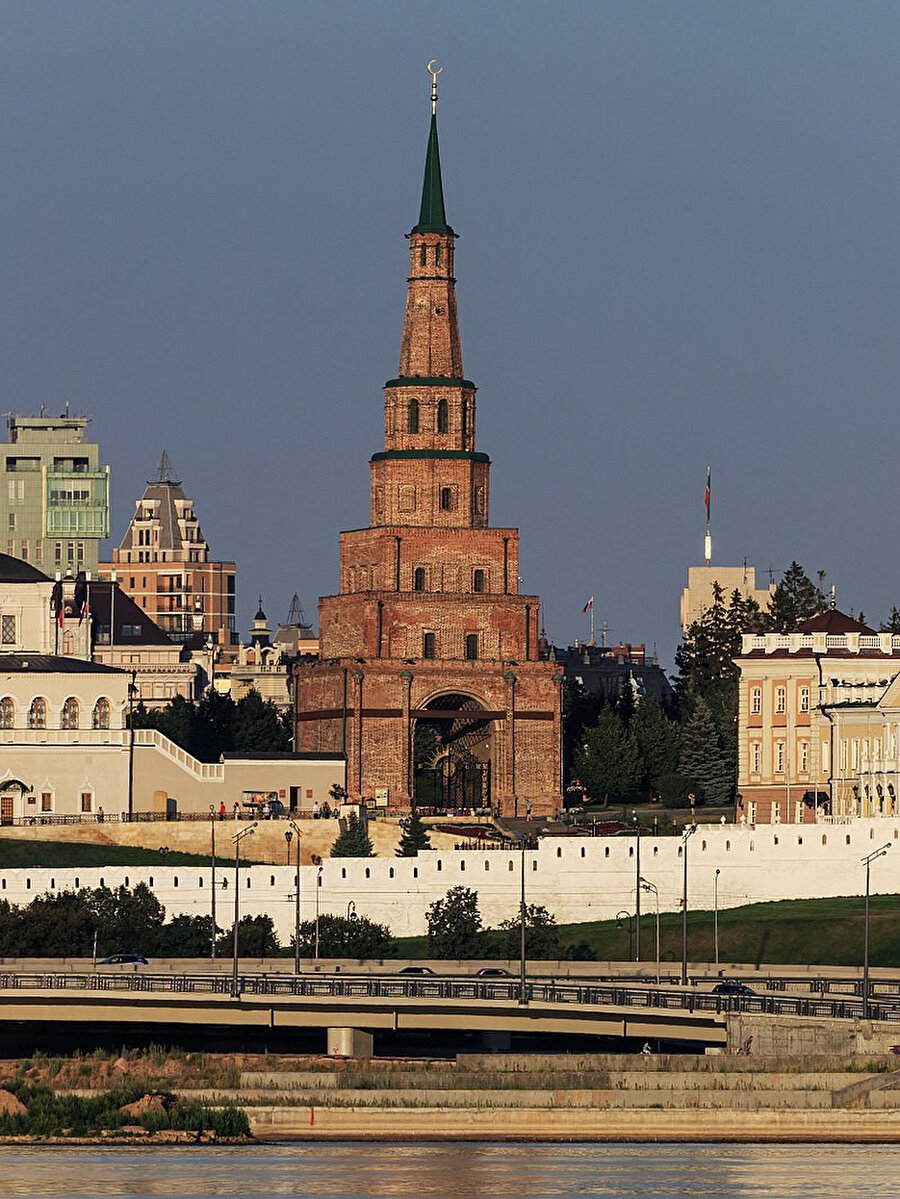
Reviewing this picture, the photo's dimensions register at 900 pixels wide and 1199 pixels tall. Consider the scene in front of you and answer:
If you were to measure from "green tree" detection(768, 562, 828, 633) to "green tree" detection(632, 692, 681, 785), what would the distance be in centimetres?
929

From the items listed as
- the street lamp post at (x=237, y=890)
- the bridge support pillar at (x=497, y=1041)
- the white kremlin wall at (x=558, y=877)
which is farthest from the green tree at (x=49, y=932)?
the bridge support pillar at (x=497, y=1041)

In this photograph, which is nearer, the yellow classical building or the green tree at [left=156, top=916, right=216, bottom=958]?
the green tree at [left=156, top=916, right=216, bottom=958]

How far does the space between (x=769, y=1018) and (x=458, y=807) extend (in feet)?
173

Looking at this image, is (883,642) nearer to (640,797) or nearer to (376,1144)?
(640,797)

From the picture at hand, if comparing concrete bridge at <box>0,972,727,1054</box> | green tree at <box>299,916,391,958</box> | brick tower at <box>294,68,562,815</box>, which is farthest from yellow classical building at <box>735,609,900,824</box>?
concrete bridge at <box>0,972,727,1054</box>

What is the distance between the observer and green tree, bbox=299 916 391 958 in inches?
5012

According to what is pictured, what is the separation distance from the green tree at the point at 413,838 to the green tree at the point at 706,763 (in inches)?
576

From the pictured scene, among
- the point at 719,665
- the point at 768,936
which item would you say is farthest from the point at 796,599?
the point at 768,936

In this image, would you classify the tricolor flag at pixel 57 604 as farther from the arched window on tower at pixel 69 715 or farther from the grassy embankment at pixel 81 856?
the grassy embankment at pixel 81 856

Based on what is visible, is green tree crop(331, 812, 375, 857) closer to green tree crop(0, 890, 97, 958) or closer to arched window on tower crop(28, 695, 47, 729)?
green tree crop(0, 890, 97, 958)

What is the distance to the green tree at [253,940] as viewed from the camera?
12838 cm

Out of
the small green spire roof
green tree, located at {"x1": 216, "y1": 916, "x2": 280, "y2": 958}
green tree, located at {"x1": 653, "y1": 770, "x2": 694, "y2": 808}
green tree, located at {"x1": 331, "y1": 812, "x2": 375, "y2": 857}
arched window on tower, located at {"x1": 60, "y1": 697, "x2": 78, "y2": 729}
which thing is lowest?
green tree, located at {"x1": 216, "y1": 916, "x2": 280, "y2": 958}

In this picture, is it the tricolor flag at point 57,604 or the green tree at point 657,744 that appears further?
the tricolor flag at point 57,604

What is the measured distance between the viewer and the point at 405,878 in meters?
135
